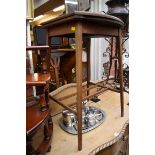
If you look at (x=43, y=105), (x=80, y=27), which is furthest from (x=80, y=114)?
(x=80, y=27)

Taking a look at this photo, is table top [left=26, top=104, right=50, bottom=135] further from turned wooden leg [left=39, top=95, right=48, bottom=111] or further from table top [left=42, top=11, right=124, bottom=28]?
table top [left=42, top=11, right=124, bottom=28]

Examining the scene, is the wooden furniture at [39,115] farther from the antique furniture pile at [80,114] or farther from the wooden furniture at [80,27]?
the wooden furniture at [80,27]

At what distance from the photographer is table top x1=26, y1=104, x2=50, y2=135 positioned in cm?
72

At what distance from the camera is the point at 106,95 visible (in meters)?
1.84

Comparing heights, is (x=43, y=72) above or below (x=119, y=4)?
below

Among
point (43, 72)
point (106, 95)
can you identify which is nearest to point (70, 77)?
point (106, 95)

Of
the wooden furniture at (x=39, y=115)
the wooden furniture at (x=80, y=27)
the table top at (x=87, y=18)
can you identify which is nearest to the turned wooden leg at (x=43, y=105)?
the wooden furniture at (x=39, y=115)

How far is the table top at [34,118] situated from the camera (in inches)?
28.2

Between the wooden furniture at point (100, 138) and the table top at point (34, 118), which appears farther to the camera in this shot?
the wooden furniture at point (100, 138)

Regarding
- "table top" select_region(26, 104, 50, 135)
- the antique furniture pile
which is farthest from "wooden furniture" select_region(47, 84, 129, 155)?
"table top" select_region(26, 104, 50, 135)

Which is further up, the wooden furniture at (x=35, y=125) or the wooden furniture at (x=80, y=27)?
the wooden furniture at (x=80, y=27)
